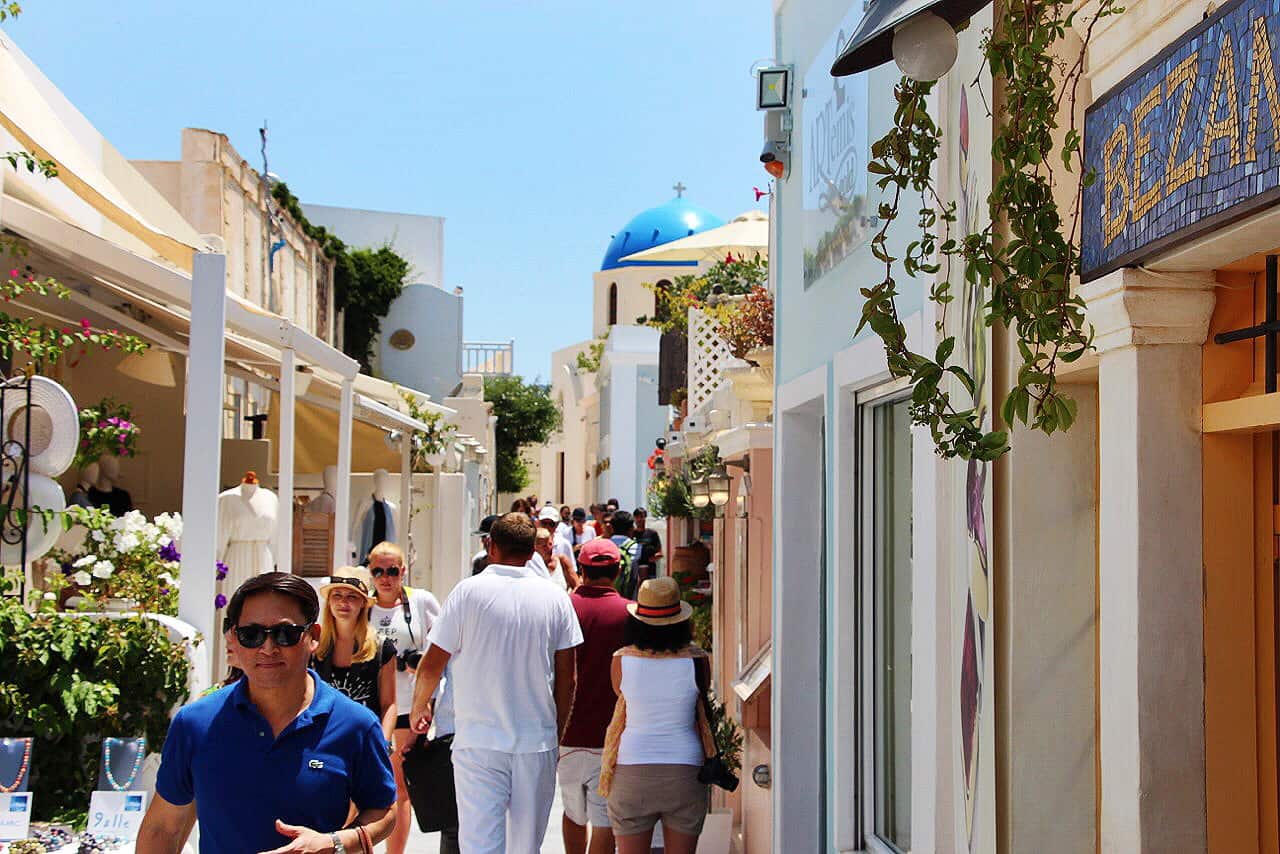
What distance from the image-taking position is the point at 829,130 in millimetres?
5414

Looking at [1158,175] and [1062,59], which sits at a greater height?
[1062,59]

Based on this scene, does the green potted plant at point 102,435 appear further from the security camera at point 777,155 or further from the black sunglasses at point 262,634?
the black sunglasses at point 262,634

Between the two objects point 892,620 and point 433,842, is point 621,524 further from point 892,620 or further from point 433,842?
point 892,620

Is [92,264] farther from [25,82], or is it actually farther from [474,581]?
[25,82]

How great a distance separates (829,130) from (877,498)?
4.89ft

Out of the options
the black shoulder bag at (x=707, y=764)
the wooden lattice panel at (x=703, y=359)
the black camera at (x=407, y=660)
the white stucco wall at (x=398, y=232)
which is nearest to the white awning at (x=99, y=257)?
the black camera at (x=407, y=660)

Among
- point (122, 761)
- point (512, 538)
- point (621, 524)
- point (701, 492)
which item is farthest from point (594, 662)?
point (621, 524)

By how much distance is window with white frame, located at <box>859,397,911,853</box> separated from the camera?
471 cm

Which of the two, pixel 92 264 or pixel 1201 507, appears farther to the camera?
pixel 92 264

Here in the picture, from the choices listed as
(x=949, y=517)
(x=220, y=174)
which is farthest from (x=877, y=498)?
(x=220, y=174)

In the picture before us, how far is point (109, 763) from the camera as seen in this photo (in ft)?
18.8

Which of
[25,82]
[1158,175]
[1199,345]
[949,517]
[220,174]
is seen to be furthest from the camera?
[220,174]

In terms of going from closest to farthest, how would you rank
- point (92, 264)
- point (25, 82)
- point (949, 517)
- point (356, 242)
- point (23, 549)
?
point (949, 517), point (23, 549), point (92, 264), point (25, 82), point (356, 242)

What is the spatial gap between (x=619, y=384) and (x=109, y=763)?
29.9m
